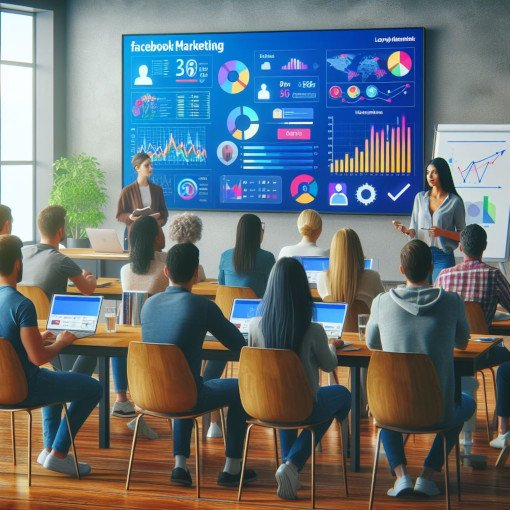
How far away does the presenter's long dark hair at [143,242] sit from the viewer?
601 cm

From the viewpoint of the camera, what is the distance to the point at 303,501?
490 centimetres

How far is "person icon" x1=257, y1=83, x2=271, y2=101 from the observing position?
10.6m

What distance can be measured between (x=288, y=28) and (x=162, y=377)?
21.5ft

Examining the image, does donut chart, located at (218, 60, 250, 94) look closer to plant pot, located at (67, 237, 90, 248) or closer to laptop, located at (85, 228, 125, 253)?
plant pot, located at (67, 237, 90, 248)

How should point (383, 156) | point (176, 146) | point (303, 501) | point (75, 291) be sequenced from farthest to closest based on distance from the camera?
point (176, 146) → point (383, 156) → point (75, 291) → point (303, 501)

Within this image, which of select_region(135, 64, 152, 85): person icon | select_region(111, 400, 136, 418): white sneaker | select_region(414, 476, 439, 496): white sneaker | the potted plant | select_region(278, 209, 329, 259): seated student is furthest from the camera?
select_region(135, 64, 152, 85): person icon

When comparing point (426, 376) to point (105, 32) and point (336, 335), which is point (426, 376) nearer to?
point (336, 335)

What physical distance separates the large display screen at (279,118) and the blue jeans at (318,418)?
5.60 metres

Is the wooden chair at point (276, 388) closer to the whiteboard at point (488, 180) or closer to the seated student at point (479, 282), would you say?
the seated student at point (479, 282)

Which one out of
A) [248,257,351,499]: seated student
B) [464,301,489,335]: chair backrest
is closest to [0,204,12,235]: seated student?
[248,257,351,499]: seated student

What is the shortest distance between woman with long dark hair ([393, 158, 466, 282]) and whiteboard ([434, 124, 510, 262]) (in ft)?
6.33

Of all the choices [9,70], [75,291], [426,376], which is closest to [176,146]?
[9,70]

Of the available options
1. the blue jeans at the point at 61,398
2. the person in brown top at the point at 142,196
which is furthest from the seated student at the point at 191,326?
the person in brown top at the point at 142,196

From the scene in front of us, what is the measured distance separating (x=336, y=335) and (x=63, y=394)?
4.71 feet
